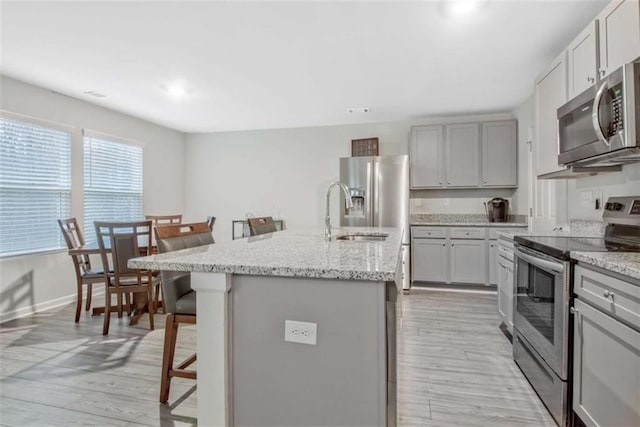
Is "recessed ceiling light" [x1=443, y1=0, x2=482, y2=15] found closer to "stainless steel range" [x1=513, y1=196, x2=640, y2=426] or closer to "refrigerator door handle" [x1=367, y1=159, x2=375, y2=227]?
"stainless steel range" [x1=513, y1=196, x2=640, y2=426]

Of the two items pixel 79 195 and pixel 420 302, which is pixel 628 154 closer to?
pixel 420 302

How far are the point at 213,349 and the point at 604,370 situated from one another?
5.28ft

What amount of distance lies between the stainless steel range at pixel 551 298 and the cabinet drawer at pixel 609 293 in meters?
0.07

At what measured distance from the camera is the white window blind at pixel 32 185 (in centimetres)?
342

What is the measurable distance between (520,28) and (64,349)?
4.28 meters

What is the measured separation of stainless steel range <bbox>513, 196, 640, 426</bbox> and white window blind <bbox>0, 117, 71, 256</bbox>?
4667mm

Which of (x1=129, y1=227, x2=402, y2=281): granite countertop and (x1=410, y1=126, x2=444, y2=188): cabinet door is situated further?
(x1=410, y1=126, x2=444, y2=188): cabinet door

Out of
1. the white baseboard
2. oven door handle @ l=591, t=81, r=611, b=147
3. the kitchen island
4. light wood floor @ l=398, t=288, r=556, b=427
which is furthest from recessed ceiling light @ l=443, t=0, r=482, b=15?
the white baseboard

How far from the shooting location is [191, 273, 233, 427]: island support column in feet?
4.23

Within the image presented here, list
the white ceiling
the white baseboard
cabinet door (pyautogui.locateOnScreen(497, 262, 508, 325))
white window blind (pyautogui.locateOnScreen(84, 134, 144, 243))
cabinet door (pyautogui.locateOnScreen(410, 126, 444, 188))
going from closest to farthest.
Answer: the white ceiling < cabinet door (pyautogui.locateOnScreen(497, 262, 508, 325)) < the white baseboard < white window blind (pyautogui.locateOnScreen(84, 134, 144, 243)) < cabinet door (pyautogui.locateOnScreen(410, 126, 444, 188))

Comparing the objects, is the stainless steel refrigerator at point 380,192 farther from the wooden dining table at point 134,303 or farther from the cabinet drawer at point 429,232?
the wooden dining table at point 134,303

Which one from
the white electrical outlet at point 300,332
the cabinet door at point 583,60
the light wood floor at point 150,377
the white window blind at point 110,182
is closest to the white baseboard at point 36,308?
the light wood floor at point 150,377

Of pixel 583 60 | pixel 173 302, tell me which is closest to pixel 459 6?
pixel 583 60

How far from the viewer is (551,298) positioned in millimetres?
1821
